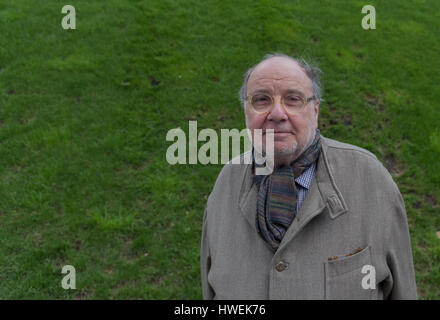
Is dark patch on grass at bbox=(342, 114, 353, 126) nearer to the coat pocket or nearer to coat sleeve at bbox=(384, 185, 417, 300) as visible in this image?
coat sleeve at bbox=(384, 185, 417, 300)

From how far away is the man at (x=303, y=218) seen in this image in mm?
1688

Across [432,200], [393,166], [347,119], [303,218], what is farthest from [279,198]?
[347,119]

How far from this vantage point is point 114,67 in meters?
5.66

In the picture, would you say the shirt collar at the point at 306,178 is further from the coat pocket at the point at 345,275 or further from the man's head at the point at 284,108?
the coat pocket at the point at 345,275

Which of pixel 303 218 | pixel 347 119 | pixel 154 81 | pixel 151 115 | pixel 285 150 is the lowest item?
pixel 303 218

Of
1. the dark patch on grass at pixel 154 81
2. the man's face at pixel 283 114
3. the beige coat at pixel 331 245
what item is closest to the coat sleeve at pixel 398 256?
the beige coat at pixel 331 245

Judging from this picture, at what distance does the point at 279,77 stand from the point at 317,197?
0.67 meters

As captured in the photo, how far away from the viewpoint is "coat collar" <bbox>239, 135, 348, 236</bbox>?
5.65 feet

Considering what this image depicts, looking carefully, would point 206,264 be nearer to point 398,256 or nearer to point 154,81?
point 398,256

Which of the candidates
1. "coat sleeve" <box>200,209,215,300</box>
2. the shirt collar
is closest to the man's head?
the shirt collar

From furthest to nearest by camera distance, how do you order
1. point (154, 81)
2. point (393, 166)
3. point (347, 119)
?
point (154, 81), point (347, 119), point (393, 166)

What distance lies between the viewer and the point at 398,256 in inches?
69.0

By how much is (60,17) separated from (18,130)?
3.13m

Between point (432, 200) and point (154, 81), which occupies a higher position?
point (154, 81)
